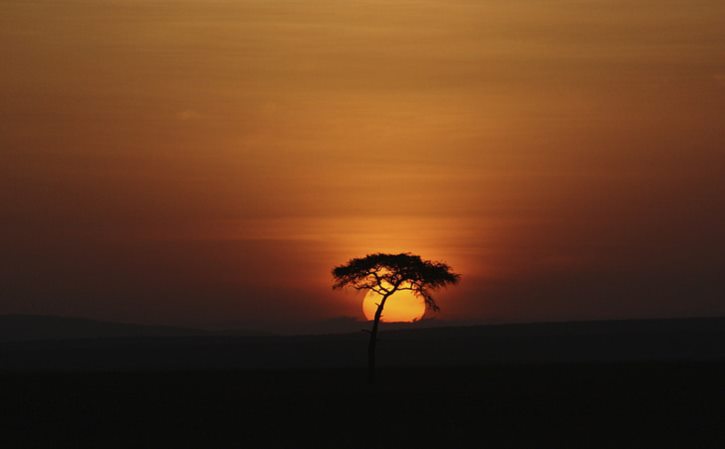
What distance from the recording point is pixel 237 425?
39.8 metres

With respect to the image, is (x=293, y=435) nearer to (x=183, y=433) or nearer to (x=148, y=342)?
(x=183, y=433)

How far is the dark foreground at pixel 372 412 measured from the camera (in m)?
35.6

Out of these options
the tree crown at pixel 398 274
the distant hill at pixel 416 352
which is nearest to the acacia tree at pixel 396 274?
the tree crown at pixel 398 274

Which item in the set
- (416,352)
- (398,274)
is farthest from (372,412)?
(416,352)

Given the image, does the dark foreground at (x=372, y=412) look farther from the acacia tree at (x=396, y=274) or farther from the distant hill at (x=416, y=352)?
the distant hill at (x=416, y=352)

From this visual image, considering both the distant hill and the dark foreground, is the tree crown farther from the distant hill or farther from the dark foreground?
the distant hill

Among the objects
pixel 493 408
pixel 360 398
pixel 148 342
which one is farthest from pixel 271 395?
pixel 148 342

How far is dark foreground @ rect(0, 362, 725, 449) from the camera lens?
117 feet

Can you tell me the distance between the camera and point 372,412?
144ft

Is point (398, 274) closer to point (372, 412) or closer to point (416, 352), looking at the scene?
point (372, 412)

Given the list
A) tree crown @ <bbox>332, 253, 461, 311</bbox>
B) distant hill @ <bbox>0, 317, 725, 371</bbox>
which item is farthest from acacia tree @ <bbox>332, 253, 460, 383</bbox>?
distant hill @ <bbox>0, 317, 725, 371</bbox>

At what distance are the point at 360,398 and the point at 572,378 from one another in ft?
58.8

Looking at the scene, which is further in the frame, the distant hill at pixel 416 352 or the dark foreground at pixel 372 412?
the distant hill at pixel 416 352

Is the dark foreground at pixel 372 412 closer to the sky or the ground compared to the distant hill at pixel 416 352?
closer to the ground
